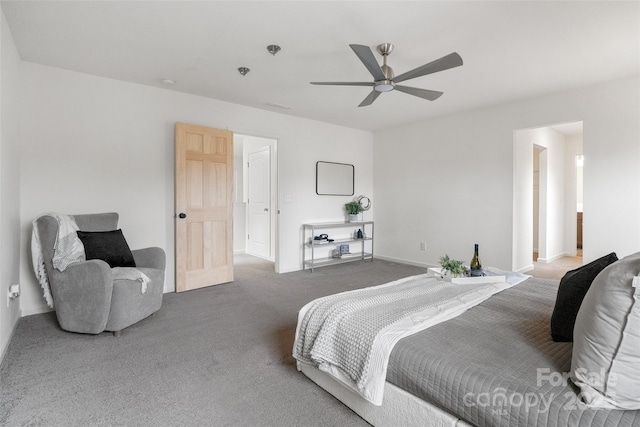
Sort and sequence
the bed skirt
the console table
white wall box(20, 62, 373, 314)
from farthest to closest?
the console table < white wall box(20, 62, 373, 314) < the bed skirt

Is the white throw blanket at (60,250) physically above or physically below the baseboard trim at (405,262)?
above

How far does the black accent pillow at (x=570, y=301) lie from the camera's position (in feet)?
4.48

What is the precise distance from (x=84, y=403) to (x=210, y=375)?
0.65m

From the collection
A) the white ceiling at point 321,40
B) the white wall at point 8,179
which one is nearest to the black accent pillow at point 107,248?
the white wall at point 8,179

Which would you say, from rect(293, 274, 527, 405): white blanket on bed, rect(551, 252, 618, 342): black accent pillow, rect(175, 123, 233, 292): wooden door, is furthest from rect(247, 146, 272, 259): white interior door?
rect(551, 252, 618, 342): black accent pillow

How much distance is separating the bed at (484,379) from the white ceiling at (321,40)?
2.05m

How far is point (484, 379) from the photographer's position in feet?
3.82

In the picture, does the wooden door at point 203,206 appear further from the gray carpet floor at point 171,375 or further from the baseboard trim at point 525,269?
the baseboard trim at point 525,269

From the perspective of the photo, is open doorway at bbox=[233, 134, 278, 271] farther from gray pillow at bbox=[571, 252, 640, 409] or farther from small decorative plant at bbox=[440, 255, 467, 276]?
gray pillow at bbox=[571, 252, 640, 409]

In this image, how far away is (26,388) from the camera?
1886 millimetres

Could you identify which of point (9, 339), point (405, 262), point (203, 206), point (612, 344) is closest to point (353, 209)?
point (405, 262)

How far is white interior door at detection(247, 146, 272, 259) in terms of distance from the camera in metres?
5.95

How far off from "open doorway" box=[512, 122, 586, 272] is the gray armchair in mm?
4511

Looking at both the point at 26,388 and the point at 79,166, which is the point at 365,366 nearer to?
the point at 26,388
